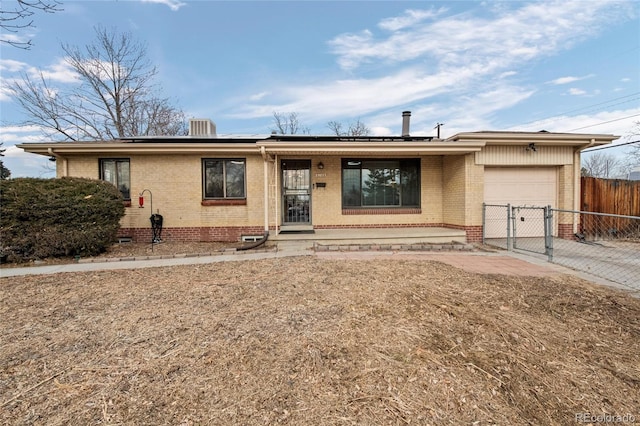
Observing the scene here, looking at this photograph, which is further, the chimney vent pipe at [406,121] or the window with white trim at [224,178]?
the chimney vent pipe at [406,121]

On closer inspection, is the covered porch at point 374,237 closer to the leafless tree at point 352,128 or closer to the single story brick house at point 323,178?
the single story brick house at point 323,178

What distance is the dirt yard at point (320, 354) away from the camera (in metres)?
2.01

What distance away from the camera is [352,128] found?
92.2 feet

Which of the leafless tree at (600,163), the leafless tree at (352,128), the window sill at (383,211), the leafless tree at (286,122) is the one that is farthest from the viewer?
the leafless tree at (600,163)

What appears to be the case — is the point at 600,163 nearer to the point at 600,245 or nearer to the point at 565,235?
the point at 565,235

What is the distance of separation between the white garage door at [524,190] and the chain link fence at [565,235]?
32 mm

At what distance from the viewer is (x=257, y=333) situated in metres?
3.05

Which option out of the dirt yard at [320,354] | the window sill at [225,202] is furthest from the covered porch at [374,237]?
the dirt yard at [320,354]

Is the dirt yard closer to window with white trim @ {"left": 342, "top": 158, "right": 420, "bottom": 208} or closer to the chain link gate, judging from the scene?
the chain link gate

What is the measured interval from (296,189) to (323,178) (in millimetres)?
955

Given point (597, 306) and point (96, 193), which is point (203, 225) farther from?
point (597, 306)

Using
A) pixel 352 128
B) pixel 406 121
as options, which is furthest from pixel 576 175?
pixel 352 128

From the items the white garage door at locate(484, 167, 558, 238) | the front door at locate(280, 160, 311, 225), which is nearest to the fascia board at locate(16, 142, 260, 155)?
the front door at locate(280, 160, 311, 225)

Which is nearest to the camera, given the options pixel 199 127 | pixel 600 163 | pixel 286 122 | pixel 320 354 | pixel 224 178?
pixel 320 354
